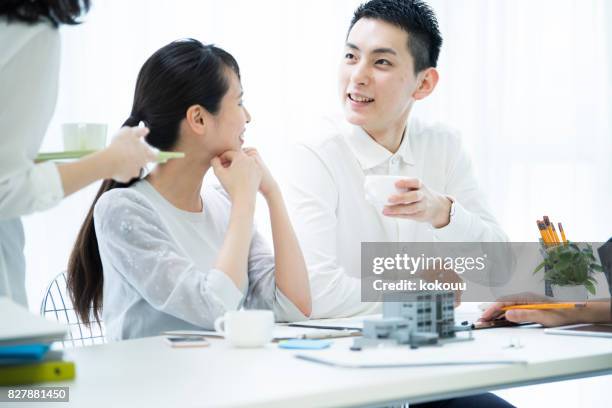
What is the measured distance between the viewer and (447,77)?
381 centimetres

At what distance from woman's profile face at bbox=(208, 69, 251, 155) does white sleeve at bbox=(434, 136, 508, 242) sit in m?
0.64

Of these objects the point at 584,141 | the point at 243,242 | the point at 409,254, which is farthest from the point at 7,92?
the point at 584,141

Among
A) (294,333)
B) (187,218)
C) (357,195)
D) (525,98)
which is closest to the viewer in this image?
(294,333)

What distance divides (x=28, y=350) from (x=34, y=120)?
0.40 metres

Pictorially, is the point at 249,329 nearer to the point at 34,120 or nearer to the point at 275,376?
the point at 275,376

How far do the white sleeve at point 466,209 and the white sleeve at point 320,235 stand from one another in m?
0.31

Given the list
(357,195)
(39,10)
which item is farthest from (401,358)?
(357,195)

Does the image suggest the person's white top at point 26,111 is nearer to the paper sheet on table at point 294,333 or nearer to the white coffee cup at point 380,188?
the paper sheet on table at point 294,333

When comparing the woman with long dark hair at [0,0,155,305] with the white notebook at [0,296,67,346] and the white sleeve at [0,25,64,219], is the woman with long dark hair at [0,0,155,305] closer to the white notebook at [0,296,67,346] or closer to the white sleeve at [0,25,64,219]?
the white sleeve at [0,25,64,219]

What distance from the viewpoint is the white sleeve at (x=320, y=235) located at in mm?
2078

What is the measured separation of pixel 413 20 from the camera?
2516 millimetres

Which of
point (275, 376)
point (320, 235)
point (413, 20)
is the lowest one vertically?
point (275, 376)

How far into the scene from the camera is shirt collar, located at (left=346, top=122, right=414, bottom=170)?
8.09 ft

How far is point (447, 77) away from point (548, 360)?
2.61 metres
